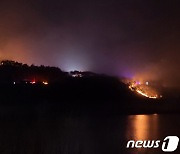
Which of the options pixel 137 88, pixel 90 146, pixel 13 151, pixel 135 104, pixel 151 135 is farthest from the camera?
pixel 137 88

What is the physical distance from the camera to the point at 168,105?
100312 mm

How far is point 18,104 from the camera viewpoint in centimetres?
6819

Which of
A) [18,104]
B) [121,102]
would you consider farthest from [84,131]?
[121,102]

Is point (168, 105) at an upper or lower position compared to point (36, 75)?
lower

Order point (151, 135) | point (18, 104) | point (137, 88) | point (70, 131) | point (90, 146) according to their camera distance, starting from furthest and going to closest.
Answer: point (137, 88) → point (18, 104) → point (151, 135) → point (70, 131) → point (90, 146)

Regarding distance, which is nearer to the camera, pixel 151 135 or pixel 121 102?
pixel 151 135

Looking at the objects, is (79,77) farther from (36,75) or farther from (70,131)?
(70,131)

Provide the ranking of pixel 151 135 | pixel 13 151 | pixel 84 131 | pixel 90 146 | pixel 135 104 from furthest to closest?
pixel 135 104
pixel 151 135
pixel 84 131
pixel 90 146
pixel 13 151

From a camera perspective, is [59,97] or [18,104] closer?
[18,104]

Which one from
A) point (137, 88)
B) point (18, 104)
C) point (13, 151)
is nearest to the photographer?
point (13, 151)

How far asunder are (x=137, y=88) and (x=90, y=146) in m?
100

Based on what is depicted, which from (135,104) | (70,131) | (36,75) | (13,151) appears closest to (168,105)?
(135,104)

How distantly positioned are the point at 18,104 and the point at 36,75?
50442mm

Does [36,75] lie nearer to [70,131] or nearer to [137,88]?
[137,88]
